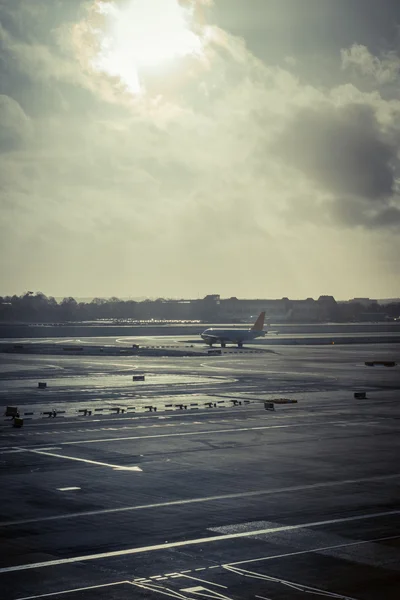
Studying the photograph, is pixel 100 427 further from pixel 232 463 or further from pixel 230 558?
pixel 230 558

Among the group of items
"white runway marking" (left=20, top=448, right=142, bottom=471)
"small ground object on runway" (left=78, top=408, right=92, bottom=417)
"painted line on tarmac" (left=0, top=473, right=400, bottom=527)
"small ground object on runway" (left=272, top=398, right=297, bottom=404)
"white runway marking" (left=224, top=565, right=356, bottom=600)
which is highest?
"small ground object on runway" (left=272, top=398, right=297, bottom=404)

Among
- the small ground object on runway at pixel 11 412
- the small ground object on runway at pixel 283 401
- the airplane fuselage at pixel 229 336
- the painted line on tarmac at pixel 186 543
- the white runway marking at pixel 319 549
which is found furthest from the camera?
the airplane fuselage at pixel 229 336

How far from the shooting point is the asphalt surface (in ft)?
66.0

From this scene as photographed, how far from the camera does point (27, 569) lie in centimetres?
2097

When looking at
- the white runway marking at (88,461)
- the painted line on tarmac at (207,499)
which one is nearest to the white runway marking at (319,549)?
the painted line on tarmac at (207,499)

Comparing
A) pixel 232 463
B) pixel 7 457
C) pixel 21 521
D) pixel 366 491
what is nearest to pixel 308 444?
pixel 232 463

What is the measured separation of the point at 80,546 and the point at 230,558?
4.43 metres

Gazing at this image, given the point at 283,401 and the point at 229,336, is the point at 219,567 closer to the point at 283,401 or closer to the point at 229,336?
the point at 283,401

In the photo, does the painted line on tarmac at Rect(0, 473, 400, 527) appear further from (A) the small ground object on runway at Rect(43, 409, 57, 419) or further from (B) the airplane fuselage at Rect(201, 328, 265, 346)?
(B) the airplane fuselage at Rect(201, 328, 265, 346)

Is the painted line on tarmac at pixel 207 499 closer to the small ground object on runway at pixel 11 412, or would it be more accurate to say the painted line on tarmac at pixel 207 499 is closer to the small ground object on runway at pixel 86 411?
the small ground object on runway at pixel 86 411

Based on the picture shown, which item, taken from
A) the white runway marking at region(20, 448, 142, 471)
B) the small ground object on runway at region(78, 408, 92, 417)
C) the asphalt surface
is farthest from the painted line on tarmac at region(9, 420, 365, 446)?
the small ground object on runway at region(78, 408, 92, 417)

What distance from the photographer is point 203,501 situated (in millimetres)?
28984

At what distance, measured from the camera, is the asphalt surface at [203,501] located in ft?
66.0

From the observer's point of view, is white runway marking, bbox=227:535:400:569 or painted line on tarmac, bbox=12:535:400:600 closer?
painted line on tarmac, bbox=12:535:400:600
